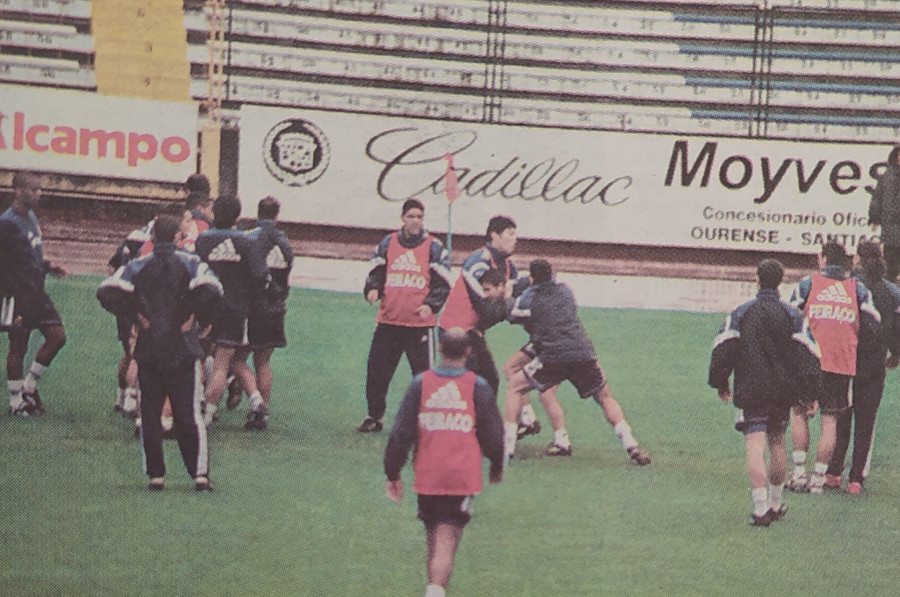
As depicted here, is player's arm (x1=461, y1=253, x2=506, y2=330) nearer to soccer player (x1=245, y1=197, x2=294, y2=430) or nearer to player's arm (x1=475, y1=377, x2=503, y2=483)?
soccer player (x1=245, y1=197, x2=294, y2=430)

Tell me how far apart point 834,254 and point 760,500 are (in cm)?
164

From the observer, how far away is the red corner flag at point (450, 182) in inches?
587

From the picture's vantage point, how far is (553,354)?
8.63 metres

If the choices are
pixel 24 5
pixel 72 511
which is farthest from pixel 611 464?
pixel 24 5

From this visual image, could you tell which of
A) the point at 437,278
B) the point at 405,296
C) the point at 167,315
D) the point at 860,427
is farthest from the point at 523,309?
the point at 167,315

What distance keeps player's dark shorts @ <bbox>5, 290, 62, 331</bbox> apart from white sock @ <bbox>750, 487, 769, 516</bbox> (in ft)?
14.3

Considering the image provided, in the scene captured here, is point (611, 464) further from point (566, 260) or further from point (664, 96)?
point (664, 96)

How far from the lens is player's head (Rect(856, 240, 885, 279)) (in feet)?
27.7

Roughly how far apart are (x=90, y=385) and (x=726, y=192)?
7570 mm

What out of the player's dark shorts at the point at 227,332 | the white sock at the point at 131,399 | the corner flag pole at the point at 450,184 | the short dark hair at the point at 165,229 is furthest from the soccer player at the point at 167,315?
the corner flag pole at the point at 450,184

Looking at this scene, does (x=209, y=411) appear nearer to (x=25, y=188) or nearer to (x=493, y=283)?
(x=25, y=188)

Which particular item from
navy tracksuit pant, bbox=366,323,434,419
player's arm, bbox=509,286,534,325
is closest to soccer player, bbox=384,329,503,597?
player's arm, bbox=509,286,534,325

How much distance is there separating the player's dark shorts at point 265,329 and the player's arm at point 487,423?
383 centimetres

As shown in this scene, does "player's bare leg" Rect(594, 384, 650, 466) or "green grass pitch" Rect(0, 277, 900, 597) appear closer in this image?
"green grass pitch" Rect(0, 277, 900, 597)
